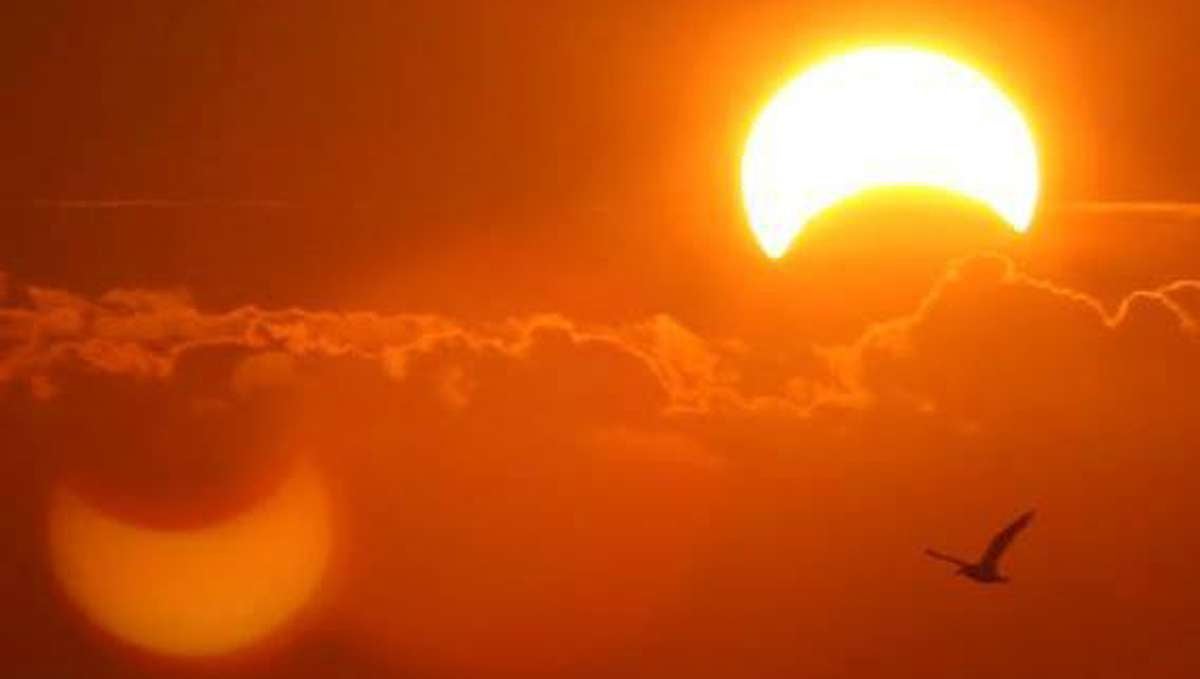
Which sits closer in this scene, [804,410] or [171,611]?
[804,410]

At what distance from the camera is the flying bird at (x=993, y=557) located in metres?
12.2

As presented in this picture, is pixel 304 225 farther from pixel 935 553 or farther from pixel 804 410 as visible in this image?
pixel 935 553

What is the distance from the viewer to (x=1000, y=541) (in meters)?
12.2

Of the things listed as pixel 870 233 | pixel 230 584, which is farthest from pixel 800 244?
pixel 230 584

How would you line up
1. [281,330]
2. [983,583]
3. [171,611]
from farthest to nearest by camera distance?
[171,611] < [983,583] < [281,330]

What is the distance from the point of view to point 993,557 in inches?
481

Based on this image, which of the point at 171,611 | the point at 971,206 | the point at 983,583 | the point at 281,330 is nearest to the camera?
the point at 971,206

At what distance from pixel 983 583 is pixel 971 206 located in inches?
113

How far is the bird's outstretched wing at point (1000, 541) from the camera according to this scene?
12.2 metres

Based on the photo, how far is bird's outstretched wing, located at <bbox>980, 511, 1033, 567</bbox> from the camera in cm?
1216

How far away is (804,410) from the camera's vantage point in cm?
1196

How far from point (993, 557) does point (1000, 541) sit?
106mm

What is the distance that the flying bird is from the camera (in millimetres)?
12180

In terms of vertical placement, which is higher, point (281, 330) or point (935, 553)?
→ point (281, 330)
